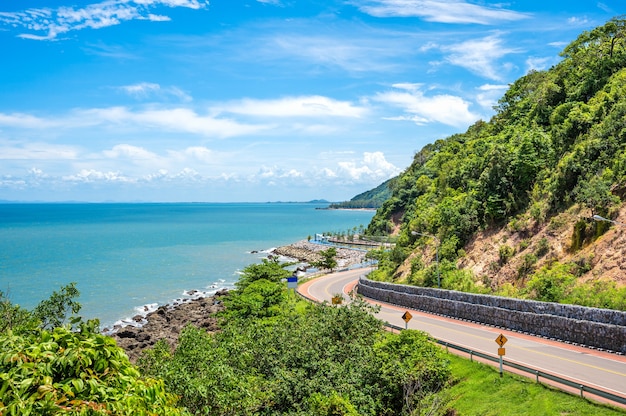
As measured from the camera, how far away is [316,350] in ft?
85.4

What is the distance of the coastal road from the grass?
5.91 ft

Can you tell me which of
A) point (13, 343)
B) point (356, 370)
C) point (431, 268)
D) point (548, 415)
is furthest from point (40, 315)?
point (431, 268)

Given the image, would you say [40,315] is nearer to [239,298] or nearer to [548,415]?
[239,298]

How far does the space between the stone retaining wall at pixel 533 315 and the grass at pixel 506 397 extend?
6429mm

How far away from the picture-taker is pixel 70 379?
22.4 feet

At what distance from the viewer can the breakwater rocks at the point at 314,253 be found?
100312 mm

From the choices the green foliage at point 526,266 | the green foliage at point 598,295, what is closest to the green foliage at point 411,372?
the green foliage at point 598,295

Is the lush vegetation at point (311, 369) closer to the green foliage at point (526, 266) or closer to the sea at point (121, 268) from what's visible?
the green foliage at point (526, 266)

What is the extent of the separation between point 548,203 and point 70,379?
41725mm

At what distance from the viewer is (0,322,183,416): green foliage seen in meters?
6.34

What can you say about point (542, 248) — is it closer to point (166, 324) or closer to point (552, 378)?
point (552, 378)

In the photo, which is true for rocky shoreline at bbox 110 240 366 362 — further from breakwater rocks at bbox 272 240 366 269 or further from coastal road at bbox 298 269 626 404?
breakwater rocks at bbox 272 240 366 269

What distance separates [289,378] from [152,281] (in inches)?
2458

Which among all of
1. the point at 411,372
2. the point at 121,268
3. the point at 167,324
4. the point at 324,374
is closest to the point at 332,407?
the point at 324,374
